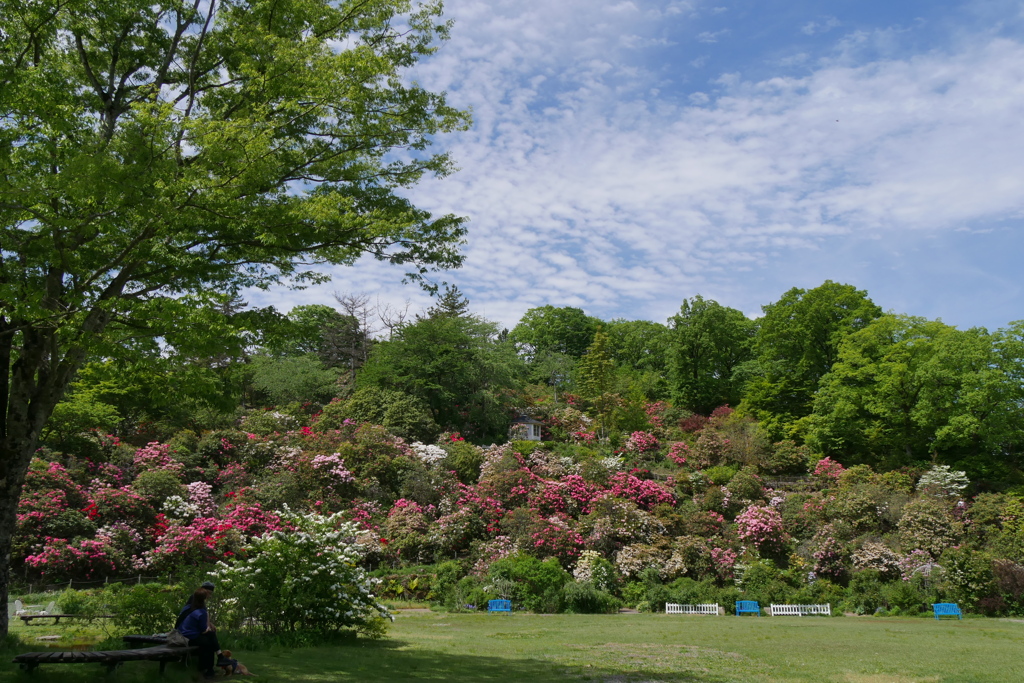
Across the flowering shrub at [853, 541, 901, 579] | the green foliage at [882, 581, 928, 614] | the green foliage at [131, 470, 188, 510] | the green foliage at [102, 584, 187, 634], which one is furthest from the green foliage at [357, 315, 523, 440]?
the green foliage at [102, 584, 187, 634]

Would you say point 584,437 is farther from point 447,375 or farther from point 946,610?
point 946,610

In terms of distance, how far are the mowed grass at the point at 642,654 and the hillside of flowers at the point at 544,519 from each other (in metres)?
3.35

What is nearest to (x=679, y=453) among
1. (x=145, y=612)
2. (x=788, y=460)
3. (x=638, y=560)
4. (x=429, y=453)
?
(x=788, y=460)

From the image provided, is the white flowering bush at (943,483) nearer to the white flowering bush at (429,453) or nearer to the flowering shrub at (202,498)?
the white flowering bush at (429,453)

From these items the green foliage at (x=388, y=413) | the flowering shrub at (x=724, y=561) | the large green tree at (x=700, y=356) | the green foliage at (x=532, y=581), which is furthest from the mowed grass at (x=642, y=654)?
the large green tree at (x=700, y=356)

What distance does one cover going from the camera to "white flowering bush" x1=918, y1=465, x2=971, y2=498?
21.8 metres

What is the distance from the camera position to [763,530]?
2089 cm

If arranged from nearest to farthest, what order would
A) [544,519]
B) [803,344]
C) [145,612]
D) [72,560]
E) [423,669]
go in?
[423,669] → [145,612] → [72,560] → [544,519] → [803,344]

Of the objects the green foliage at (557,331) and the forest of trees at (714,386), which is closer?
the forest of trees at (714,386)

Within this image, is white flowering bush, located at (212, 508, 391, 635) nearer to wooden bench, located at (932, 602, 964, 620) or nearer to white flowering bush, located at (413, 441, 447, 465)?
wooden bench, located at (932, 602, 964, 620)

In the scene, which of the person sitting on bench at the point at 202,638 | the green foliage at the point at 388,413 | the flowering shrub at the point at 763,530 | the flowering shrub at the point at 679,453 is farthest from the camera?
the green foliage at the point at 388,413

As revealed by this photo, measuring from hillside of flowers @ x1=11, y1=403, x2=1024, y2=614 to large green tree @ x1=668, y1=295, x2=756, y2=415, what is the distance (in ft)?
42.1

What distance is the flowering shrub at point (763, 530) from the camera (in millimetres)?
20891

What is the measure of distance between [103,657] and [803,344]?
33212 millimetres
